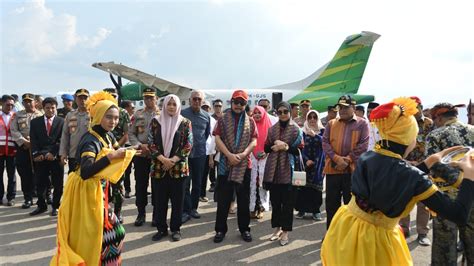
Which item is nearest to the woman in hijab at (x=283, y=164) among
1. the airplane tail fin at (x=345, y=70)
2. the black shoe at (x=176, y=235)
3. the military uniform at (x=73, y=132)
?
the black shoe at (x=176, y=235)

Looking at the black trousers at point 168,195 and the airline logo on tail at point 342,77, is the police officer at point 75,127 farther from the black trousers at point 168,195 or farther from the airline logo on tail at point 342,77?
the airline logo on tail at point 342,77

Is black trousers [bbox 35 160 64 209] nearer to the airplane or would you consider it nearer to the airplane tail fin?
the airplane

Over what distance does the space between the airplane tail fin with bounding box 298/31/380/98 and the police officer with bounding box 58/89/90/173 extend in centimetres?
1331

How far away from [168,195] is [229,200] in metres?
0.82

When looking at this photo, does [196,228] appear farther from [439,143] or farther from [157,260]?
Result: [439,143]

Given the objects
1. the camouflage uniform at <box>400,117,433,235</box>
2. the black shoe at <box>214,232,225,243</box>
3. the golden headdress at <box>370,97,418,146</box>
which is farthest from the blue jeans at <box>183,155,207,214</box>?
the golden headdress at <box>370,97,418,146</box>

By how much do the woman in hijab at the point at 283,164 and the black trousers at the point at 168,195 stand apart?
1139mm

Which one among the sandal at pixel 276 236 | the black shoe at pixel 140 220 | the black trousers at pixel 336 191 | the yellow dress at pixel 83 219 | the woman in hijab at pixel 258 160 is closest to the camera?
the yellow dress at pixel 83 219

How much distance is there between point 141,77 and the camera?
1812 centimetres

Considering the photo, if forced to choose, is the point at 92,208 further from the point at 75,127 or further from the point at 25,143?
the point at 25,143

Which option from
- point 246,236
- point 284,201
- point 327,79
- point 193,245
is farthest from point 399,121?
point 327,79

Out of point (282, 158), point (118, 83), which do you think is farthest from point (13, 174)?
point (118, 83)

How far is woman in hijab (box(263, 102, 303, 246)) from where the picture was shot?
4542mm

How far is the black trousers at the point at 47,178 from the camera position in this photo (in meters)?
5.75
